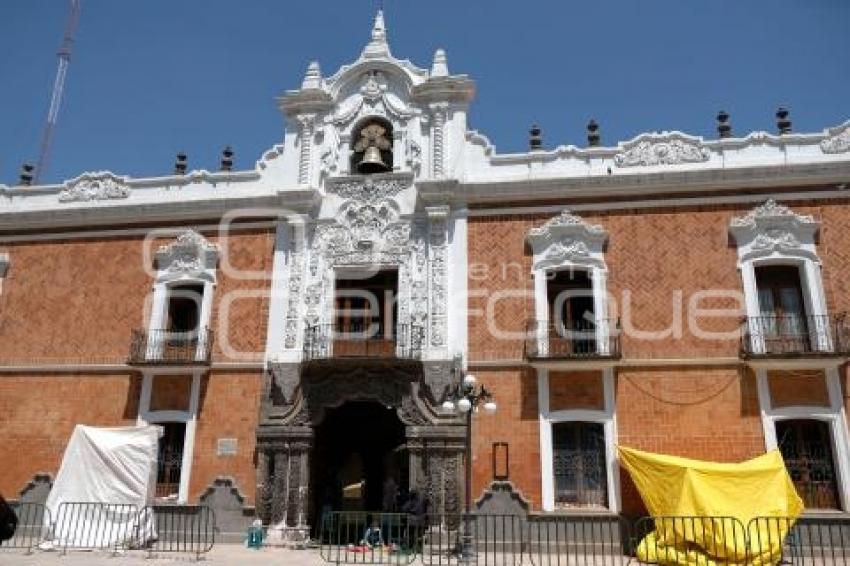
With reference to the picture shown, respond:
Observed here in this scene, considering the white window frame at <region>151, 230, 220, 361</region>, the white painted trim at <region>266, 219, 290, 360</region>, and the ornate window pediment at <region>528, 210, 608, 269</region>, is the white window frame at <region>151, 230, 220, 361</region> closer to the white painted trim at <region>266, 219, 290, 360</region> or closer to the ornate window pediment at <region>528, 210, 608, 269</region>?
the white painted trim at <region>266, 219, 290, 360</region>

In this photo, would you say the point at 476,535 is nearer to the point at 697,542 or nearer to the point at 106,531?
the point at 697,542

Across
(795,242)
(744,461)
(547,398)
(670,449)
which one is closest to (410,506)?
(547,398)

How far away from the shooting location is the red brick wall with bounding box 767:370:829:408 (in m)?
13.8

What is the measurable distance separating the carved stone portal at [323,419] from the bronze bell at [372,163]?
484 cm

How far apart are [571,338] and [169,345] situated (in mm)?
8972

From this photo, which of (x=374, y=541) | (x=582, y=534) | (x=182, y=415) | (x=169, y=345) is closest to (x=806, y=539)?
(x=582, y=534)

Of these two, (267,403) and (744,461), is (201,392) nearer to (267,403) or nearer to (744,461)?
(267,403)

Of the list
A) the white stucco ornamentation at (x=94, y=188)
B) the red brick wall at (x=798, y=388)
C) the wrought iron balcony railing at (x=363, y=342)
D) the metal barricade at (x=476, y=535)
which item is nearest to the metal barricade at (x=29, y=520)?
the wrought iron balcony railing at (x=363, y=342)

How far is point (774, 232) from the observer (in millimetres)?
14922

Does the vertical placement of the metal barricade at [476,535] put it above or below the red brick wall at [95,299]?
below

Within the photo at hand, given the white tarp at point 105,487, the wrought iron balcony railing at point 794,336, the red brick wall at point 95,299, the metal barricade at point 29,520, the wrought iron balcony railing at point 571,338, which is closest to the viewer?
the white tarp at point 105,487

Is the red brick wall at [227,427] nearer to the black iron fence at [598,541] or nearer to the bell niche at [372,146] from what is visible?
the black iron fence at [598,541]

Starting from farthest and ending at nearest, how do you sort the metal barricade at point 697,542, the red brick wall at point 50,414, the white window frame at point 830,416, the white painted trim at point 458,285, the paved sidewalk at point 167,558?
the red brick wall at point 50,414, the white painted trim at point 458,285, the white window frame at point 830,416, the paved sidewalk at point 167,558, the metal barricade at point 697,542

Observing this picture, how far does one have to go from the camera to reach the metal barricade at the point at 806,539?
11.7m
